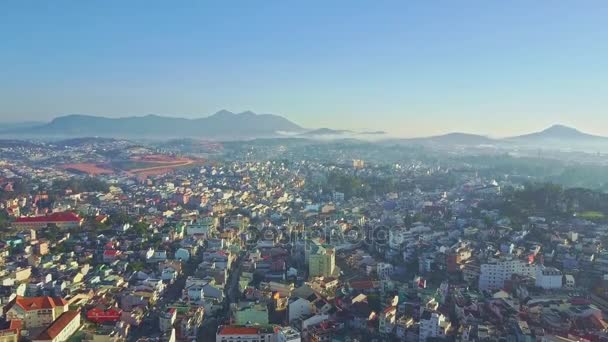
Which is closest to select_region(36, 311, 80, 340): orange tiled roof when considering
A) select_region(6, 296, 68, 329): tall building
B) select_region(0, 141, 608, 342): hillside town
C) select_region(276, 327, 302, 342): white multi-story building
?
select_region(0, 141, 608, 342): hillside town

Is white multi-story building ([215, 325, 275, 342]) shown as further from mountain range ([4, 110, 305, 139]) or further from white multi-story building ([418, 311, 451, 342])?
mountain range ([4, 110, 305, 139])

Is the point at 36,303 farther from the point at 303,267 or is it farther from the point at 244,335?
the point at 303,267

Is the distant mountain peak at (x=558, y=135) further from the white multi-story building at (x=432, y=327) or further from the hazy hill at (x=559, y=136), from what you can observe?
the white multi-story building at (x=432, y=327)

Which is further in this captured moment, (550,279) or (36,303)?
(550,279)

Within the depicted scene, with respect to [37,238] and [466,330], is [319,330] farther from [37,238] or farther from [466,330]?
[37,238]

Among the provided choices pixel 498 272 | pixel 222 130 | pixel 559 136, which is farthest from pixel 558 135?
pixel 498 272

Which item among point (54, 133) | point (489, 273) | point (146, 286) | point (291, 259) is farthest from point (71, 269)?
point (54, 133)

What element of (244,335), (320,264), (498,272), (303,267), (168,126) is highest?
(168,126)
